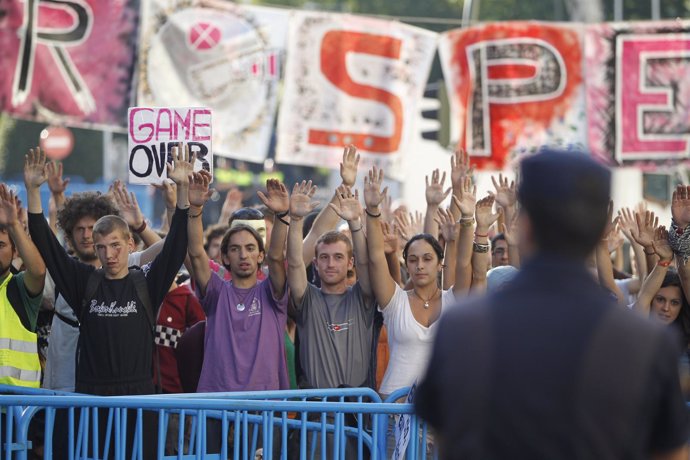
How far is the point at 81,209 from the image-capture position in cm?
730

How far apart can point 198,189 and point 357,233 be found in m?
0.97

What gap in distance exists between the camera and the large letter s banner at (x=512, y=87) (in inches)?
472

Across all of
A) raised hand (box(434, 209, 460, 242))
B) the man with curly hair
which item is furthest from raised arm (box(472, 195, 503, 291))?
the man with curly hair

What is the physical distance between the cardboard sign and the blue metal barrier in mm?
1602

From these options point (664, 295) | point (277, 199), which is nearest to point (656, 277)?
point (664, 295)

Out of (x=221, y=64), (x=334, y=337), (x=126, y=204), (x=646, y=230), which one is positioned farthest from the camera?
(x=221, y=64)

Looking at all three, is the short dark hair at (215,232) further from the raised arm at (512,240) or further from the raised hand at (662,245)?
the raised hand at (662,245)

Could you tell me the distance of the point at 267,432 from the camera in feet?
17.8

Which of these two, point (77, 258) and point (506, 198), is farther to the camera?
point (506, 198)

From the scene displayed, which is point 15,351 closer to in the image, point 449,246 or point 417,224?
point 449,246

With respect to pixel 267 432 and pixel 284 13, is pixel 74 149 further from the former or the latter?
pixel 267 432

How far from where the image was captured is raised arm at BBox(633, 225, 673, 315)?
7324 millimetres

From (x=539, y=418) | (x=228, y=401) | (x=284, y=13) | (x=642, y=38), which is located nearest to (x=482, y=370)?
(x=539, y=418)

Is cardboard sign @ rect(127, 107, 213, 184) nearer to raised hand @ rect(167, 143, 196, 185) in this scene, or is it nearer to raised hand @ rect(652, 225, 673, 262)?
raised hand @ rect(167, 143, 196, 185)
